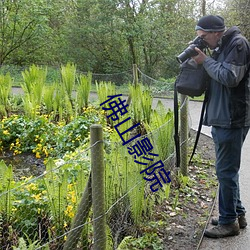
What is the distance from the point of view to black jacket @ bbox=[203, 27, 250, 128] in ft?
9.18

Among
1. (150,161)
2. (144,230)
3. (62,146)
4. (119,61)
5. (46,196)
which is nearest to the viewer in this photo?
(46,196)

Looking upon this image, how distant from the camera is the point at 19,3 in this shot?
15.5 metres

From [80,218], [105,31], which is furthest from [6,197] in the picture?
[105,31]

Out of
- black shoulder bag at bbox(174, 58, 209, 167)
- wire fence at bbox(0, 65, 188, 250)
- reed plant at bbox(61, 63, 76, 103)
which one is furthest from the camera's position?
reed plant at bbox(61, 63, 76, 103)

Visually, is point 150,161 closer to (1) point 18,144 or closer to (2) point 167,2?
(1) point 18,144

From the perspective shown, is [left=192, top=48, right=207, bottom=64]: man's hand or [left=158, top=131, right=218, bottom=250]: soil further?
[left=158, top=131, right=218, bottom=250]: soil

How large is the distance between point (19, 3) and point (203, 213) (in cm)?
1412

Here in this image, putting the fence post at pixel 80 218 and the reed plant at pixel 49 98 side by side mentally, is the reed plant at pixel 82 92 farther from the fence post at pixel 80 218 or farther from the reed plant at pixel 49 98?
the fence post at pixel 80 218

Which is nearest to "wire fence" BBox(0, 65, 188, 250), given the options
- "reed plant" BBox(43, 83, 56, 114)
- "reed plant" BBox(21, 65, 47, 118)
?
"reed plant" BBox(21, 65, 47, 118)

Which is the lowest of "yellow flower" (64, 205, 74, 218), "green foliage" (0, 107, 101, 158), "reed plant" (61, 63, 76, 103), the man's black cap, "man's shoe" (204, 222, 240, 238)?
"man's shoe" (204, 222, 240, 238)

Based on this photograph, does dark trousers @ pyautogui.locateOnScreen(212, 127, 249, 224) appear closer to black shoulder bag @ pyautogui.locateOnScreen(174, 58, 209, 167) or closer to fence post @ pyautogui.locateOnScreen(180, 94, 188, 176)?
black shoulder bag @ pyautogui.locateOnScreen(174, 58, 209, 167)

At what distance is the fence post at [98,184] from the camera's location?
234 centimetres

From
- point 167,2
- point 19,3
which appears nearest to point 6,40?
point 19,3

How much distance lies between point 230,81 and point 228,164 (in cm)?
72
